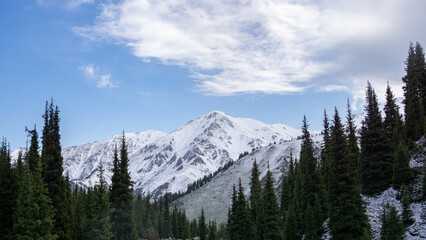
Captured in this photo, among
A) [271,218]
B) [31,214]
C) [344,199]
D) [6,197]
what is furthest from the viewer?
[271,218]

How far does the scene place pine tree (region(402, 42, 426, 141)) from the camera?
189 feet

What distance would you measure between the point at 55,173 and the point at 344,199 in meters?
35.1

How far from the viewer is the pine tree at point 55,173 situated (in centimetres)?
4388

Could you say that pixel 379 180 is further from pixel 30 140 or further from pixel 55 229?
Result: pixel 30 140

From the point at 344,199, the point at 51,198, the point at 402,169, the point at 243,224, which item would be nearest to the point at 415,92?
the point at 402,169

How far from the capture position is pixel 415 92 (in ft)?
208

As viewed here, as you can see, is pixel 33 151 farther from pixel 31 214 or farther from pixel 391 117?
pixel 391 117

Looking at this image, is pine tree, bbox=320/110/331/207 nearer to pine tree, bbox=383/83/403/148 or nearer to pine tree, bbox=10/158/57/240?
pine tree, bbox=383/83/403/148

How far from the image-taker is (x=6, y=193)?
42.9m

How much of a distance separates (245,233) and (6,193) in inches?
1426

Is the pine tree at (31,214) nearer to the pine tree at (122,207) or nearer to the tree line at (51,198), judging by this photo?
the tree line at (51,198)

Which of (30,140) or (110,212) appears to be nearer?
(110,212)

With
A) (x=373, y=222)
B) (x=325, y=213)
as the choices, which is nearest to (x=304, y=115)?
(x=325, y=213)

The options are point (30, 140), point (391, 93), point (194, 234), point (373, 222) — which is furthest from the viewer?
point (194, 234)
